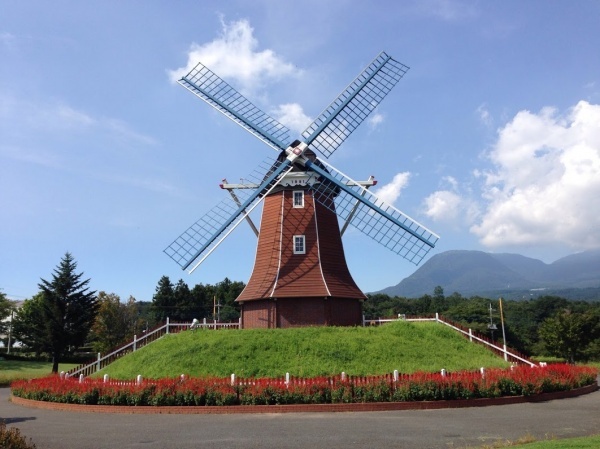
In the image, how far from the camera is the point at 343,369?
18391 millimetres

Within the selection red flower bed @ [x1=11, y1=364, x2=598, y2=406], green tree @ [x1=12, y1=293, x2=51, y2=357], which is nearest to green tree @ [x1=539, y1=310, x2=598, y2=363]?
red flower bed @ [x1=11, y1=364, x2=598, y2=406]

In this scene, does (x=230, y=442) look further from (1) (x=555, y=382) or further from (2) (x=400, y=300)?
(2) (x=400, y=300)

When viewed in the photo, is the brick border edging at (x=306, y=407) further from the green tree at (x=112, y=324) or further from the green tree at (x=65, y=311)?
the green tree at (x=112, y=324)

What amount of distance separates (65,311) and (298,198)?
22.3 metres

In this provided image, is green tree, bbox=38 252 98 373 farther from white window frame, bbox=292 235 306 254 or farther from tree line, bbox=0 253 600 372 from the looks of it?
white window frame, bbox=292 235 306 254

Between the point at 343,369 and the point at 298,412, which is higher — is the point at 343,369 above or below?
above

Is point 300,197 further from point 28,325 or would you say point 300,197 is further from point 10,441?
point 28,325

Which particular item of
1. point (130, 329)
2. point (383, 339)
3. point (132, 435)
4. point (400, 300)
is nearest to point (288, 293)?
point (383, 339)

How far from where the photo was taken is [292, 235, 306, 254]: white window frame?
81.0 feet

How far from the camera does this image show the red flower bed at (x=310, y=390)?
585 inches

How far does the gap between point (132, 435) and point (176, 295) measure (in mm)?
68039

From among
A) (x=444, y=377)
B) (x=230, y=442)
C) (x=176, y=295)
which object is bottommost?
(x=230, y=442)

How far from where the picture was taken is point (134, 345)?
959 inches

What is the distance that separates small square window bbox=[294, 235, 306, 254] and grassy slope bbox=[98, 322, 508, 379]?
435 centimetres
